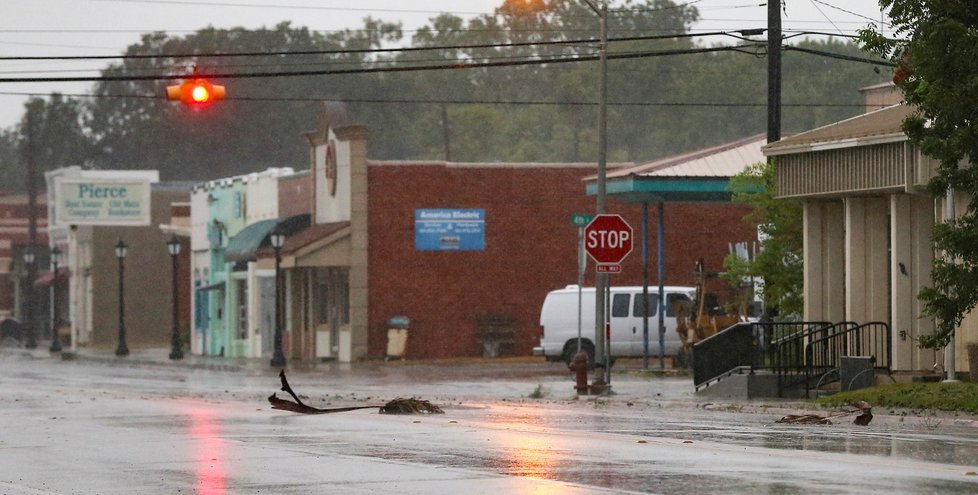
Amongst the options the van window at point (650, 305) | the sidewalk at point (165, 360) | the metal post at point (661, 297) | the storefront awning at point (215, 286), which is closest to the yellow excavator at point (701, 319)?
the metal post at point (661, 297)

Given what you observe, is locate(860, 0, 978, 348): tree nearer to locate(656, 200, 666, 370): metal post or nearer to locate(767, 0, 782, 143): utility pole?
locate(767, 0, 782, 143): utility pole

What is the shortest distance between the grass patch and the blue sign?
28302mm

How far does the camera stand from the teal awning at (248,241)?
58.3m

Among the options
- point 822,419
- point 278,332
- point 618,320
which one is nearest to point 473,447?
point 822,419

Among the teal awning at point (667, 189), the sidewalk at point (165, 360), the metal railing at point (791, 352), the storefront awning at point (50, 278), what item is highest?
the teal awning at point (667, 189)

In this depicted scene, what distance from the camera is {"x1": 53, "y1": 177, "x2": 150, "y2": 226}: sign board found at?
78.9 meters

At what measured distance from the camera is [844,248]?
31922 millimetres

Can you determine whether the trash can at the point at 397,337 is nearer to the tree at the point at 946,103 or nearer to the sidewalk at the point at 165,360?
the sidewalk at the point at 165,360

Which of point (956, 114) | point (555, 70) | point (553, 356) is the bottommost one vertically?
point (553, 356)

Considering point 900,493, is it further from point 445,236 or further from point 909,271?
point 445,236

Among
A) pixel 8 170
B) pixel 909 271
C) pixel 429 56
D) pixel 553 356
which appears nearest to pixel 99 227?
pixel 553 356

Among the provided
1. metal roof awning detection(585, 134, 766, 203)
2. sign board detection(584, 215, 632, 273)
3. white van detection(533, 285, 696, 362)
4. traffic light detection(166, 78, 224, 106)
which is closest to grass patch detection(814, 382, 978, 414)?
sign board detection(584, 215, 632, 273)

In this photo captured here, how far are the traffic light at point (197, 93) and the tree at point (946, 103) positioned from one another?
36.8ft

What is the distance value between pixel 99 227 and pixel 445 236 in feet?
108
